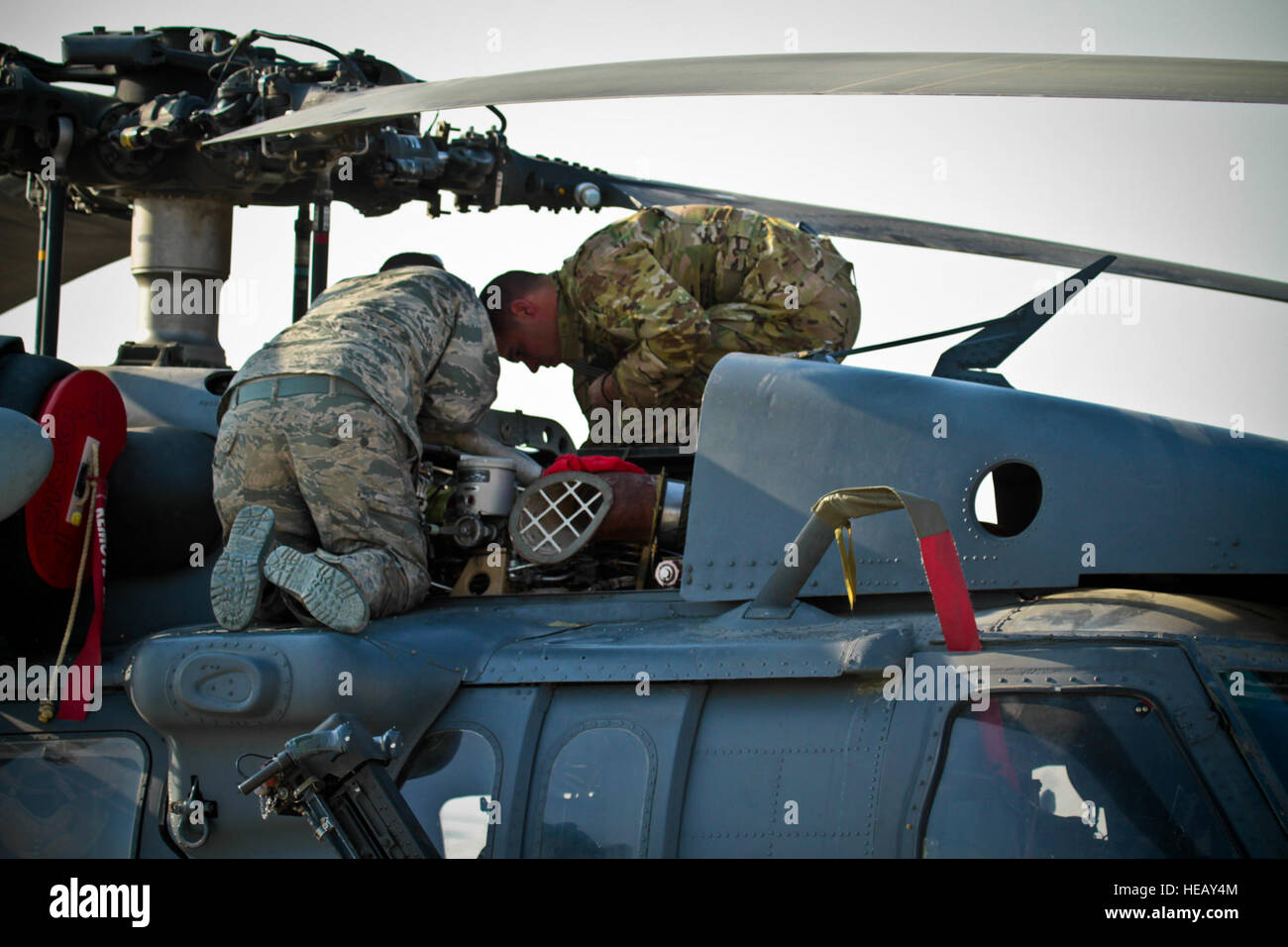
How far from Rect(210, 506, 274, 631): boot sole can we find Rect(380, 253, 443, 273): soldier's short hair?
65.0 inches

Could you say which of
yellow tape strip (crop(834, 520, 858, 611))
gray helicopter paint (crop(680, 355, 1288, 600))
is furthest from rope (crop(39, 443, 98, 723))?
yellow tape strip (crop(834, 520, 858, 611))

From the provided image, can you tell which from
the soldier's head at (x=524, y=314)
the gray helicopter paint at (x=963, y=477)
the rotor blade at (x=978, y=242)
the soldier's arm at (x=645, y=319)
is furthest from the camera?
the rotor blade at (x=978, y=242)

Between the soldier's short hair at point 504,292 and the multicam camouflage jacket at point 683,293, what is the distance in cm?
11

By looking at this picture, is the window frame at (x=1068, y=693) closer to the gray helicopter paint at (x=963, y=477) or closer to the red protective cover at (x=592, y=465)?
the gray helicopter paint at (x=963, y=477)

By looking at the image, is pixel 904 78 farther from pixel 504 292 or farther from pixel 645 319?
pixel 504 292

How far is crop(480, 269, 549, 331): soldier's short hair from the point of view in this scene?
18.8 ft

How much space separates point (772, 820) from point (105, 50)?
5.11 m

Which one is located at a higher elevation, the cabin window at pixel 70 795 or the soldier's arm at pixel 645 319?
the soldier's arm at pixel 645 319

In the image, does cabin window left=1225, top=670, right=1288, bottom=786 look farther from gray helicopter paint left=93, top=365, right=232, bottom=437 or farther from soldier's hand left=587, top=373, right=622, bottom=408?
gray helicopter paint left=93, top=365, right=232, bottom=437

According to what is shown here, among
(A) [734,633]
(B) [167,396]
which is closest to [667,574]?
(A) [734,633]

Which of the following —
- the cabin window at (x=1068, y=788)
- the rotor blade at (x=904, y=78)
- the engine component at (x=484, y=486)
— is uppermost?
the rotor blade at (x=904, y=78)

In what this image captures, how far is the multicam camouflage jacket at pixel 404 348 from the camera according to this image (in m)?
4.84

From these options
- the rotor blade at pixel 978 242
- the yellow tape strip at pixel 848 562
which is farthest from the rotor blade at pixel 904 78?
the rotor blade at pixel 978 242
